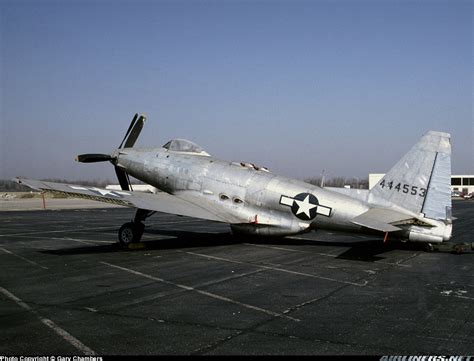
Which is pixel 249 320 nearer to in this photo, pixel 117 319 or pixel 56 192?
pixel 117 319

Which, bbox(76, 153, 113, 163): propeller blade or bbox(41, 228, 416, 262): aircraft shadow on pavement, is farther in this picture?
bbox(76, 153, 113, 163): propeller blade

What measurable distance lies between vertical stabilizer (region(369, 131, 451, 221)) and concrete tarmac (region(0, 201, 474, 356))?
1.62 meters

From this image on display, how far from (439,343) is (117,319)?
15.6 ft

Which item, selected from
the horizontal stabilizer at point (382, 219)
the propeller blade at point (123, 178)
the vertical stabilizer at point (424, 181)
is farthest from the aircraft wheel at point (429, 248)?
the propeller blade at point (123, 178)

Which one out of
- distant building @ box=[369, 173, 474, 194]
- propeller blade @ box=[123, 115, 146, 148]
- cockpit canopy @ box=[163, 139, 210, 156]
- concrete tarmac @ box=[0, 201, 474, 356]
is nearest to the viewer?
concrete tarmac @ box=[0, 201, 474, 356]

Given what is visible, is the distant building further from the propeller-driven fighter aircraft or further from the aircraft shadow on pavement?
the propeller-driven fighter aircraft

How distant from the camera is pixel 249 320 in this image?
7.08 meters

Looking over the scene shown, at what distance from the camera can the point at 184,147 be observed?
63.2ft

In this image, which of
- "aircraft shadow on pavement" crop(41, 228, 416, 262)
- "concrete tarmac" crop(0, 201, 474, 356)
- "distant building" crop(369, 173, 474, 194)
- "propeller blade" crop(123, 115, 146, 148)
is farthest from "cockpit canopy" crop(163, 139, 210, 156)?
"distant building" crop(369, 173, 474, 194)

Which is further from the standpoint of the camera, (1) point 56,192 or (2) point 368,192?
(2) point 368,192

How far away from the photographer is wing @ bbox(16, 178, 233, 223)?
14.3m

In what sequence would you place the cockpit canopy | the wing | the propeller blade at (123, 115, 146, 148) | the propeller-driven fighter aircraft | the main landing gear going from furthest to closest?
the propeller blade at (123, 115, 146, 148), the cockpit canopy, the main landing gear, the wing, the propeller-driven fighter aircraft

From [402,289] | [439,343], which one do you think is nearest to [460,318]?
[439,343]

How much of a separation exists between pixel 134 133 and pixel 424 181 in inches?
512
